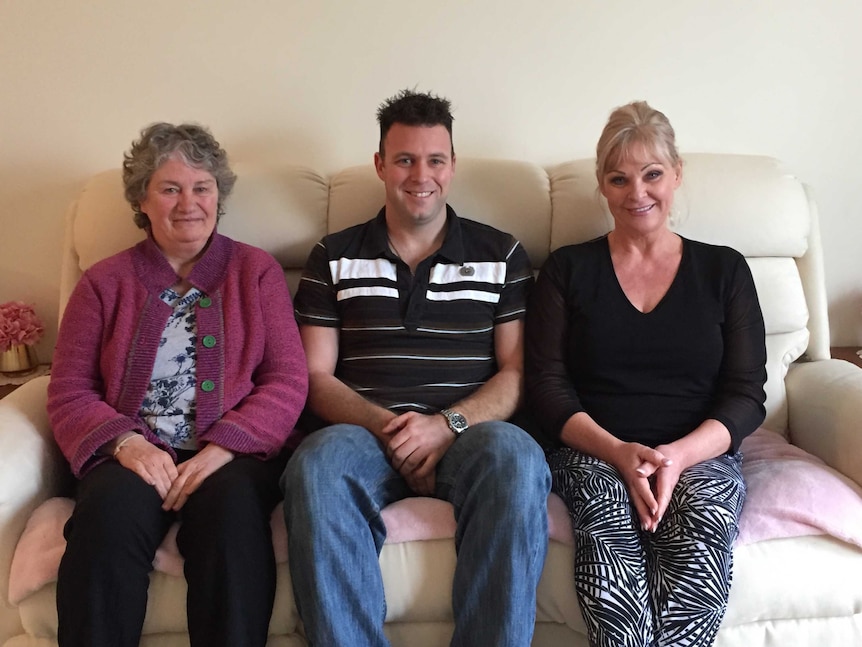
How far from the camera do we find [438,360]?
168cm

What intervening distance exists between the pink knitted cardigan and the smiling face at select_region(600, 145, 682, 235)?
82cm

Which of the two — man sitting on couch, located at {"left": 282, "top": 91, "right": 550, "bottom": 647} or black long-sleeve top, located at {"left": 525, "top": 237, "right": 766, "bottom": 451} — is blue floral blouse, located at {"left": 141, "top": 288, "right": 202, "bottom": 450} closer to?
man sitting on couch, located at {"left": 282, "top": 91, "right": 550, "bottom": 647}

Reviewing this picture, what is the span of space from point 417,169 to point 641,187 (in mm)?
512

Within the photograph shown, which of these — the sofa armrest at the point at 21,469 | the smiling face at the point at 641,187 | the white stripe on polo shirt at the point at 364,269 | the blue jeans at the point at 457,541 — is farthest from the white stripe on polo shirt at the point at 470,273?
the sofa armrest at the point at 21,469

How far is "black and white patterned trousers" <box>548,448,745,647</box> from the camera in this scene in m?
1.21

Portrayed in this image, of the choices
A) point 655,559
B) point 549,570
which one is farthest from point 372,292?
point 655,559

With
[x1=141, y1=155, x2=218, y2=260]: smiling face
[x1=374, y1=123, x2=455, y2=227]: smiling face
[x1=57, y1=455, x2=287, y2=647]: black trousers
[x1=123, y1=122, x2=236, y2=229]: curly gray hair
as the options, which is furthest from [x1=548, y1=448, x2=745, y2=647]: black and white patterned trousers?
[x1=123, y1=122, x2=236, y2=229]: curly gray hair

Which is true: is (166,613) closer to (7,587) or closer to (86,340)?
(7,587)

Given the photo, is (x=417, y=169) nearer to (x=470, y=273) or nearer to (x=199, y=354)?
(x=470, y=273)

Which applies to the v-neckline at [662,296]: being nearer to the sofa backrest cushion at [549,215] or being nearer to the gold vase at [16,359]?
the sofa backrest cushion at [549,215]

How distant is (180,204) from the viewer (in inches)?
63.4

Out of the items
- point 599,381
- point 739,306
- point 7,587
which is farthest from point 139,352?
point 739,306

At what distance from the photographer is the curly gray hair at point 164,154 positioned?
1.62 metres

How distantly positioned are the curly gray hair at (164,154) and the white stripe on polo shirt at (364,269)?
38cm
